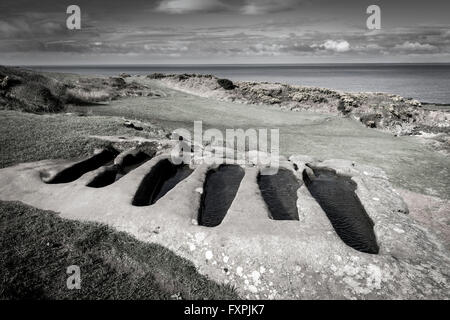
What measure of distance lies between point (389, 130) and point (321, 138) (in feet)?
27.8

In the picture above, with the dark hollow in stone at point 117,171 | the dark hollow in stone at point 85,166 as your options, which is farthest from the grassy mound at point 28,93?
the dark hollow in stone at point 117,171

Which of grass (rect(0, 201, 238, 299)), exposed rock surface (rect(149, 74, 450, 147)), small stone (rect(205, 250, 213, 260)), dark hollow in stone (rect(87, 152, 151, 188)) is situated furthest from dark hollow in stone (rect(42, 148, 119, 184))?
exposed rock surface (rect(149, 74, 450, 147))

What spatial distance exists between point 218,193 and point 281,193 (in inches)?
107

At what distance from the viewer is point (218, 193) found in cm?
1312

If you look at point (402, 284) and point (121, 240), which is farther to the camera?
point (121, 240)

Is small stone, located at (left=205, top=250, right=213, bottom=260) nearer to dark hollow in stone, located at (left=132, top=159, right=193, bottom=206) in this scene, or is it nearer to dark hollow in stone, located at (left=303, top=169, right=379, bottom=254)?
dark hollow in stone, located at (left=132, top=159, right=193, bottom=206)

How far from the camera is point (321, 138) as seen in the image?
2262 cm

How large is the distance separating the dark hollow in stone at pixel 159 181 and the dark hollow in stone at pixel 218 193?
61.3 inches

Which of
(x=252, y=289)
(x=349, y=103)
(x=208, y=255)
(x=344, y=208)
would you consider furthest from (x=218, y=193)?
(x=349, y=103)

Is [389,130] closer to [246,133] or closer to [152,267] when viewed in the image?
[246,133]

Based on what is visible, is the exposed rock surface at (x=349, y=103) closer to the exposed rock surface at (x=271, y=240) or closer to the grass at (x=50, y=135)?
the exposed rock surface at (x=271, y=240)

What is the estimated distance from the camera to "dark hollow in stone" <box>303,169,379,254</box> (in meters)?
10.2

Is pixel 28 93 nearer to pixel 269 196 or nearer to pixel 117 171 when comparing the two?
pixel 117 171
